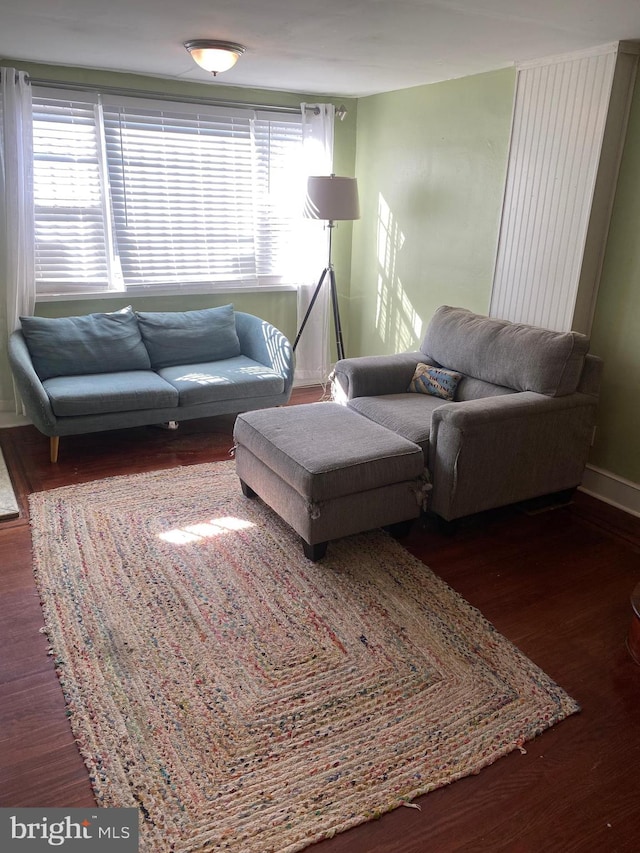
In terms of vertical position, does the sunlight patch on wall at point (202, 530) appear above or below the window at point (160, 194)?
below

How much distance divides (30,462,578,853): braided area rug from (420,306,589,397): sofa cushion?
1.06m

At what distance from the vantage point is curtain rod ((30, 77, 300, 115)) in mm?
3859

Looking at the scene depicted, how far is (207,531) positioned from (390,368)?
1.42 m

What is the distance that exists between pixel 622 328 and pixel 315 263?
2.44 m

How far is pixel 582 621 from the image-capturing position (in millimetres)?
2453

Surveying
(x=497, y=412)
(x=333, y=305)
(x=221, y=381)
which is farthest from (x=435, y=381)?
(x=333, y=305)

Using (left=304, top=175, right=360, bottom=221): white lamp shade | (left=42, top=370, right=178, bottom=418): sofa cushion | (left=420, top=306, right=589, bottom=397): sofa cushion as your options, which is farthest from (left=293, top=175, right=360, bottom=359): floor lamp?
(left=42, top=370, right=178, bottom=418): sofa cushion

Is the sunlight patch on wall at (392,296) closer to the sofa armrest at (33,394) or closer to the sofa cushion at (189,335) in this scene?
the sofa cushion at (189,335)

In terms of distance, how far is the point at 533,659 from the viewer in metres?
2.25

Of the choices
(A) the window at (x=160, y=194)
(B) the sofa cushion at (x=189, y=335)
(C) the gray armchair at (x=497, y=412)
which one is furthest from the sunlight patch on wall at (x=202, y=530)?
(A) the window at (x=160, y=194)

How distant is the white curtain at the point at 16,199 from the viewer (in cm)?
372

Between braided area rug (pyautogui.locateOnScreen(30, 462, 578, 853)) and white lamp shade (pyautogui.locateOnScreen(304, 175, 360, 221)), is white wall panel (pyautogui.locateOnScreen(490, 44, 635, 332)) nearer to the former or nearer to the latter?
white lamp shade (pyautogui.locateOnScreen(304, 175, 360, 221))

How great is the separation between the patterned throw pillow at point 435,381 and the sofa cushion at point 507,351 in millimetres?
82

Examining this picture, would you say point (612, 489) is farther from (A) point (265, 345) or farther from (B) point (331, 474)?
(A) point (265, 345)
